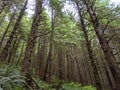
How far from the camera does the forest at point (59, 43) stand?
5.61 metres

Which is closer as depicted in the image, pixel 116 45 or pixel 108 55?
pixel 108 55

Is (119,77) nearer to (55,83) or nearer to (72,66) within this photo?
(55,83)

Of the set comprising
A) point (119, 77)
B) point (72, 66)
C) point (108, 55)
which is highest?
point (72, 66)

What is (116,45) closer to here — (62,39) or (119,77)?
(62,39)

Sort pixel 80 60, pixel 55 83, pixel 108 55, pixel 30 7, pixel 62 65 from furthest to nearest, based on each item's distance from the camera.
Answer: pixel 80 60 < pixel 62 65 < pixel 30 7 < pixel 55 83 < pixel 108 55

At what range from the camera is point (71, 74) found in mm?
25688

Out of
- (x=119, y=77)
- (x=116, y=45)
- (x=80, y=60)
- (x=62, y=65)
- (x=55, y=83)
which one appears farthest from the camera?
(x=80, y=60)

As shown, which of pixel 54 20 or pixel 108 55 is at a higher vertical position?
pixel 54 20

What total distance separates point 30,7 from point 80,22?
15.8 ft

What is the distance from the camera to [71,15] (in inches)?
477

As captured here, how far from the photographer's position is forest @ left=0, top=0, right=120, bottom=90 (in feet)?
18.4

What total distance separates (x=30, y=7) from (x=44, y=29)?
2793 mm

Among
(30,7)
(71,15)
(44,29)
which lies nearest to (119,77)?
(71,15)

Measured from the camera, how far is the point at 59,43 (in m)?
19.6
